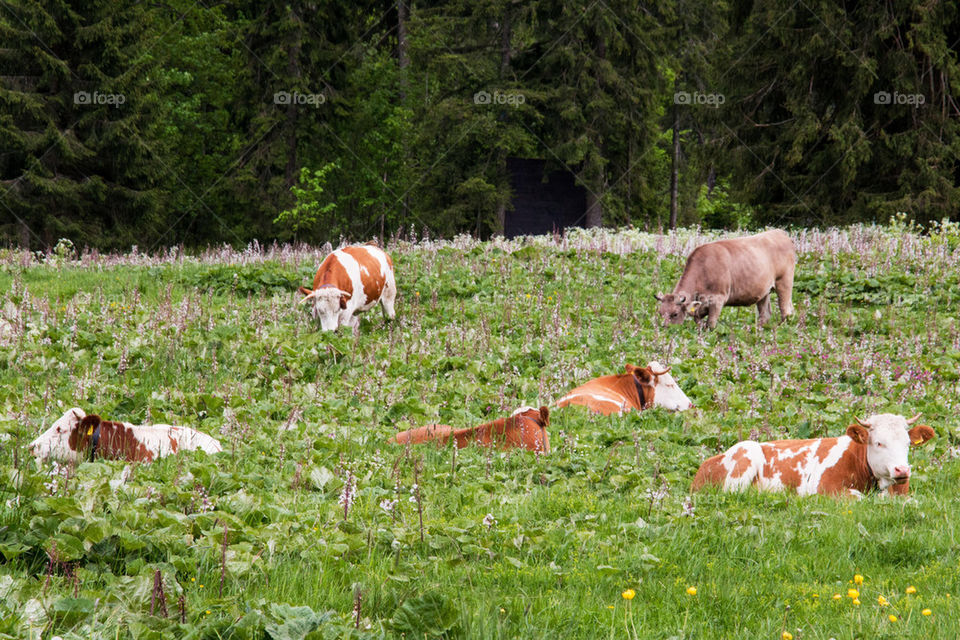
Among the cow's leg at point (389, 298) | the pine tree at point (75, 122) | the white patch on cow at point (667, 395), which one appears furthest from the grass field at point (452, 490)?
the pine tree at point (75, 122)

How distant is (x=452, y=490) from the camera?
20.1 feet

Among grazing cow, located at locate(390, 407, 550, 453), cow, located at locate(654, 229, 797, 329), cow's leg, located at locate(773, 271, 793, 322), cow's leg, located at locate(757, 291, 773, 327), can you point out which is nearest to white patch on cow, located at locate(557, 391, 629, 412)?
grazing cow, located at locate(390, 407, 550, 453)

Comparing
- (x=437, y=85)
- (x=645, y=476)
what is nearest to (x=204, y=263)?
(x=645, y=476)

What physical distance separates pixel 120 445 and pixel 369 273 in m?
8.02

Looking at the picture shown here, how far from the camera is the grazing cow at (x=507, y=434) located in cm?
749

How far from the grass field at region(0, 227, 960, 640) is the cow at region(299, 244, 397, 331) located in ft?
1.94

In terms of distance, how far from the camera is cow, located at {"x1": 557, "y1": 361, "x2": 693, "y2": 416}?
9383mm

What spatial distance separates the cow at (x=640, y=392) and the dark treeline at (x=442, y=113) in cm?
2000

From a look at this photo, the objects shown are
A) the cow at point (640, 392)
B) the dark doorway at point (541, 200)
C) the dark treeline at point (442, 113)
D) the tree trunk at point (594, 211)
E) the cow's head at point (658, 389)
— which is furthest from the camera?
the dark doorway at point (541, 200)

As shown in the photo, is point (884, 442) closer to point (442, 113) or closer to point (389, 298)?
point (389, 298)

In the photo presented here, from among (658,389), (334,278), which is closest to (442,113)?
(334,278)

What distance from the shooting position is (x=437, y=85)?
4238 centimetres

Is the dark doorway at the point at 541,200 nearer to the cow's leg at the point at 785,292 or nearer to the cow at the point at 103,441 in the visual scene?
the cow's leg at the point at 785,292

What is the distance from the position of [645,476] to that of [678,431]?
2.05 meters
